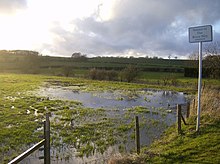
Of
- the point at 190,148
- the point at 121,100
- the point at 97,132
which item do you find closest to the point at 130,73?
the point at 121,100

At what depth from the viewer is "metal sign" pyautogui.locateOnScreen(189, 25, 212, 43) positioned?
399 inches

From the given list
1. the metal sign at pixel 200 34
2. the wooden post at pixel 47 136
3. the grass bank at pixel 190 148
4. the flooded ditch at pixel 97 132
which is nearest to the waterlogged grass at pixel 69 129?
the flooded ditch at pixel 97 132

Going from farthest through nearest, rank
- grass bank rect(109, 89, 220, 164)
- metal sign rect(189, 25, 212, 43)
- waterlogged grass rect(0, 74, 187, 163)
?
waterlogged grass rect(0, 74, 187, 163) → metal sign rect(189, 25, 212, 43) → grass bank rect(109, 89, 220, 164)

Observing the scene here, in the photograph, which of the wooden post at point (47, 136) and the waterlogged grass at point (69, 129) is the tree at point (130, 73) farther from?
the wooden post at point (47, 136)

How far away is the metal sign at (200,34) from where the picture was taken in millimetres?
10133

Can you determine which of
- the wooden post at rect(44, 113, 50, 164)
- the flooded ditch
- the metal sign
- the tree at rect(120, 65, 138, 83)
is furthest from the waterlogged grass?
the tree at rect(120, 65, 138, 83)

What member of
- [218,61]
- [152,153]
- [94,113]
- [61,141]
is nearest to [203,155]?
[152,153]

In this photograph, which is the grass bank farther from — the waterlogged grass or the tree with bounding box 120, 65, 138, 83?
the tree with bounding box 120, 65, 138, 83

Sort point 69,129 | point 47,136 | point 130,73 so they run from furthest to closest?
1. point 130,73
2. point 69,129
3. point 47,136

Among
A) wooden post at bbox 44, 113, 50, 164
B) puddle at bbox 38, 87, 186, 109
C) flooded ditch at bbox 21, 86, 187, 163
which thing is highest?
wooden post at bbox 44, 113, 50, 164

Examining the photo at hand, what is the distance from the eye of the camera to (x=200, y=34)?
10.4m

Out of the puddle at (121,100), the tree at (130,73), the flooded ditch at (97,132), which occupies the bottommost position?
the flooded ditch at (97,132)

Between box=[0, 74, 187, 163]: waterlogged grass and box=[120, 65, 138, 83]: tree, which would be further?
box=[120, 65, 138, 83]: tree

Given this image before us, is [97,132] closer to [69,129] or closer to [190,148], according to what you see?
[69,129]
